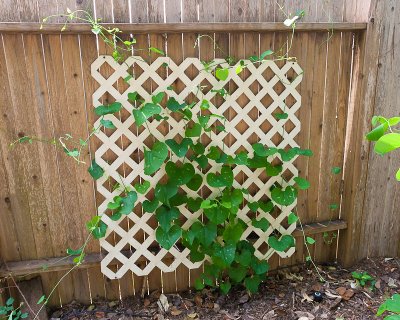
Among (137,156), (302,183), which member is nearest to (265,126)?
(302,183)

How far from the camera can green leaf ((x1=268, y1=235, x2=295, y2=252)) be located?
2.04 m

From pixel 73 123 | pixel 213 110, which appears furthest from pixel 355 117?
pixel 73 123

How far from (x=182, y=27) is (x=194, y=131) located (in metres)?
0.47

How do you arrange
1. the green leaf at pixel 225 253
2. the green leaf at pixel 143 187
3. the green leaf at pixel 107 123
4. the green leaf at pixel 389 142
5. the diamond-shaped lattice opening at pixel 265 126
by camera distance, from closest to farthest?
the green leaf at pixel 389 142 < the green leaf at pixel 107 123 < the green leaf at pixel 143 187 < the green leaf at pixel 225 253 < the diamond-shaped lattice opening at pixel 265 126

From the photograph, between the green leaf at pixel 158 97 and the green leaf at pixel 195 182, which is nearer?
the green leaf at pixel 158 97

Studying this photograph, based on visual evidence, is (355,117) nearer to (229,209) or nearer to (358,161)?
(358,161)

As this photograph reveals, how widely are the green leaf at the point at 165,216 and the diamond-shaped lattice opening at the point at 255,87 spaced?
0.73 metres

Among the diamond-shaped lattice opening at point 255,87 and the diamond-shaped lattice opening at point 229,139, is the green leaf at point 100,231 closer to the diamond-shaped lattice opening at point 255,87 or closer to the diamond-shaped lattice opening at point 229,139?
the diamond-shaped lattice opening at point 229,139

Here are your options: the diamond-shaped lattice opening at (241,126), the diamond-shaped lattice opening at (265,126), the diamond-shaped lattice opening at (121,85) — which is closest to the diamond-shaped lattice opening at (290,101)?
the diamond-shaped lattice opening at (265,126)

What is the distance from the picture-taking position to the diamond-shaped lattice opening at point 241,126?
1.98 metres

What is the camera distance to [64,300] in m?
2.03

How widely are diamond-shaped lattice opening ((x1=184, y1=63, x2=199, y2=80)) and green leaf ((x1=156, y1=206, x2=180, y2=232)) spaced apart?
66 centimetres

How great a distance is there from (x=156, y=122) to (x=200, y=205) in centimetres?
47

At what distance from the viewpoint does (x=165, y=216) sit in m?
1.85
